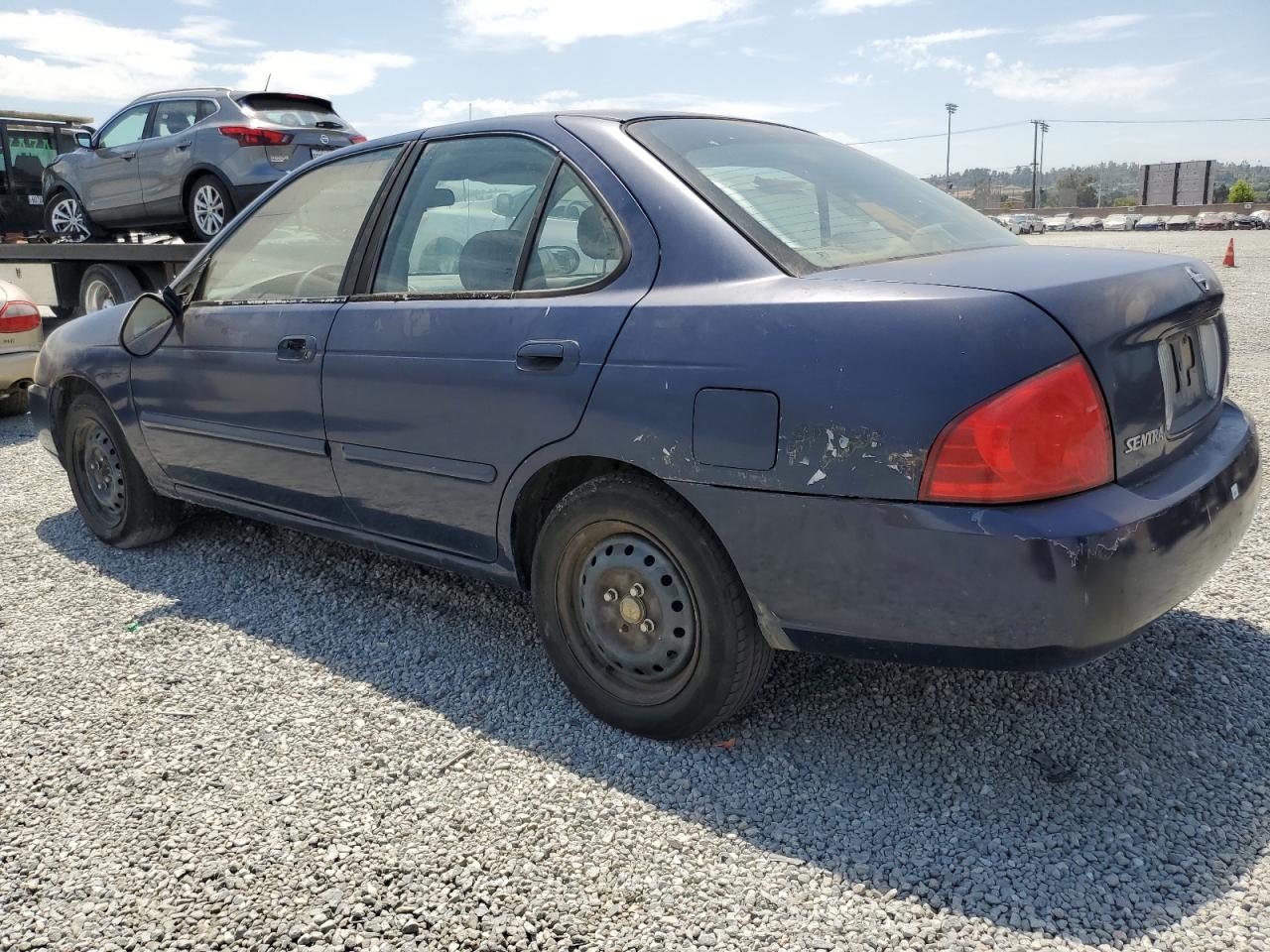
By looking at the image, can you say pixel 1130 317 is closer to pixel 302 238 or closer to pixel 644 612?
pixel 644 612

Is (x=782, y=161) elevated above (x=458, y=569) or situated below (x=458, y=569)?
above

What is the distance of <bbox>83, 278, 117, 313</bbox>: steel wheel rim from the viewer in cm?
955

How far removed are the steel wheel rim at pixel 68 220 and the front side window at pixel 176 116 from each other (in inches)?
77.3

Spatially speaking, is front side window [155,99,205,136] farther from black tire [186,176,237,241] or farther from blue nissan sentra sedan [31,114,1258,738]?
blue nissan sentra sedan [31,114,1258,738]

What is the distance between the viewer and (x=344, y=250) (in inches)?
137

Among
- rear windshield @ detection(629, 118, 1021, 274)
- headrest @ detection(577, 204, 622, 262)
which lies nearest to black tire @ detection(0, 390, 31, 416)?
headrest @ detection(577, 204, 622, 262)

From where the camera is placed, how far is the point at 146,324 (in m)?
4.12

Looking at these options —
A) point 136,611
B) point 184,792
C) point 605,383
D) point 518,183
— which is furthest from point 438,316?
point 136,611

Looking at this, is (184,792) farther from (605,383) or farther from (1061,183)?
(1061,183)

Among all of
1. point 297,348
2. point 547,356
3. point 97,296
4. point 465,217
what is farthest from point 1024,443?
point 97,296

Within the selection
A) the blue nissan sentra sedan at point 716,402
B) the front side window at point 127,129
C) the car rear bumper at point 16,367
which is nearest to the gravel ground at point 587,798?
the blue nissan sentra sedan at point 716,402

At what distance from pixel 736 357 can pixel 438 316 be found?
1095 millimetres

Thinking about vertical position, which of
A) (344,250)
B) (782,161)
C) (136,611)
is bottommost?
(136,611)

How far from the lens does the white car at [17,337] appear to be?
7.45m
